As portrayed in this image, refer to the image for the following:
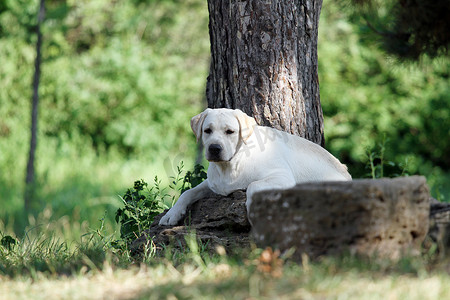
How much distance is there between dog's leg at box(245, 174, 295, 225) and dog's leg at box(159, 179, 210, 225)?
72cm

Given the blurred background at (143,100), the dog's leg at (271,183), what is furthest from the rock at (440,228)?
the blurred background at (143,100)

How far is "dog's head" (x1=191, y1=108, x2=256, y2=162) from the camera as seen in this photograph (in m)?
4.39

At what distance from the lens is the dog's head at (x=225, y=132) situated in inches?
173

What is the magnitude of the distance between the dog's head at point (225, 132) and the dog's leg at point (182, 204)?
551mm

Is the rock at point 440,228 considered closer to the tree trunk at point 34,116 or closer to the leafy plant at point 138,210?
the leafy plant at point 138,210

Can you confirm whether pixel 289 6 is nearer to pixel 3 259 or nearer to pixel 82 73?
pixel 3 259

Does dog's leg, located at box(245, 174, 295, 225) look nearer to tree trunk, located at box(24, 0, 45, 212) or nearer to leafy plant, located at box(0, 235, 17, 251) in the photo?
leafy plant, located at box(0, 235, 17, 251)

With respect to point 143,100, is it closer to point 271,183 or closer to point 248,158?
→ point 248,158

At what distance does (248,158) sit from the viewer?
455 centimetres

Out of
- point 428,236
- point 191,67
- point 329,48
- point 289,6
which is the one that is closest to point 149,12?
point 191,67

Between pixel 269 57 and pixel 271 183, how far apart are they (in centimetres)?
134

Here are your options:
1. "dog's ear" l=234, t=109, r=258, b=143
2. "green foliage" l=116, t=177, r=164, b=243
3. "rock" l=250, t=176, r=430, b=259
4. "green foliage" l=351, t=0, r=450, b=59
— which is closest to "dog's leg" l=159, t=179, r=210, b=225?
"green foliage" l=116, t=177, r=164, b=243

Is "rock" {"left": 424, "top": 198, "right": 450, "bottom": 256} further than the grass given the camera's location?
Yes

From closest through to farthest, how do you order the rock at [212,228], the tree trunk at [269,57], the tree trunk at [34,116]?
the rock at [212,228]
the tree trunk at [269,57]
the tree trunk at [34,116]
